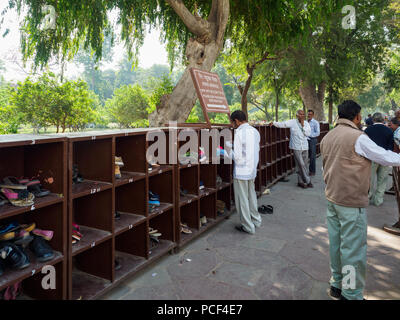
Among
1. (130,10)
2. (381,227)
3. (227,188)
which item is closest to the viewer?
(381,227)

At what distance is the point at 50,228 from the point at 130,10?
7.69 metres

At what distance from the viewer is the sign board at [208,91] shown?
200 inches

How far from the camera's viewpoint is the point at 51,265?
2.69 meters

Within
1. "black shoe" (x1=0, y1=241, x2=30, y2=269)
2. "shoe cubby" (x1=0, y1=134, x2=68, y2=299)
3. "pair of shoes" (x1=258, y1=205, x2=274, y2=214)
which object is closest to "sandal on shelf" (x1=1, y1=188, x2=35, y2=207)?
"shoe cubby" (x1=0, y1=134, x2=68, y2=299)

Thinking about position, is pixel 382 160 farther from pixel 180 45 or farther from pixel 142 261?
pixel 180 45

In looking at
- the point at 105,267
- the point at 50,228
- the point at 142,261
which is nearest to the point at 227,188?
the point at 142,261

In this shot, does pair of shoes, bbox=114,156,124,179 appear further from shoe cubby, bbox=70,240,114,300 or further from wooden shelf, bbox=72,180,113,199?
shoe cubby, bbox=70,240,114,300

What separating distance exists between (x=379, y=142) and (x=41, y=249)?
259 inches

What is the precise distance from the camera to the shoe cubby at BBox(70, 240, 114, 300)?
3.18 meters

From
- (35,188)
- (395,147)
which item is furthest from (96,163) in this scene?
(395,147)

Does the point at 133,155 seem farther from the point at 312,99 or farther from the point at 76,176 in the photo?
the point at 312,99

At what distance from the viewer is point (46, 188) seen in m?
2.88

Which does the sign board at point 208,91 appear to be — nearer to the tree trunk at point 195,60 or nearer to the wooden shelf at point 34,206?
the tree trunk at point 195,60

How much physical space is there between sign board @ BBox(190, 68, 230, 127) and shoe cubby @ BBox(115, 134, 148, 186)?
4.69 ft
